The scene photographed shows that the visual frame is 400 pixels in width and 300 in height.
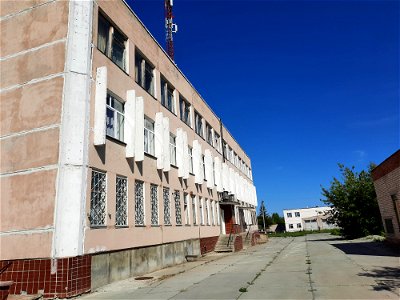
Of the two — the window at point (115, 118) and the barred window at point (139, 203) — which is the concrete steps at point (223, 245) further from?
the window at point (115, 118)

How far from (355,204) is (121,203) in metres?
27.8

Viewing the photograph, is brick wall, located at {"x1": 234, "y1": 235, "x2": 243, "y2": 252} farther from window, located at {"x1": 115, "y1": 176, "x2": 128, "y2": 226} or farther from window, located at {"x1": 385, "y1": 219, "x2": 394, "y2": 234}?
window, located at {"x1": 115, "y1": 176, "x2": 128, "y2": 226}

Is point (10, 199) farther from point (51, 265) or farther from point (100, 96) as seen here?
point (100, 96)

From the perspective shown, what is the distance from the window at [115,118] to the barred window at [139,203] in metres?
2.31

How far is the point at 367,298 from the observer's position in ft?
24.0

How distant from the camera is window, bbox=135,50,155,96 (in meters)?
16.7

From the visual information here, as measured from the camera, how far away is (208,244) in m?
23.8

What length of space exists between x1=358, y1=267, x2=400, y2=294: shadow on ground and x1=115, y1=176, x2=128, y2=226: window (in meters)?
8.51

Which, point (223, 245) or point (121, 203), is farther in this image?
point (223, 245)

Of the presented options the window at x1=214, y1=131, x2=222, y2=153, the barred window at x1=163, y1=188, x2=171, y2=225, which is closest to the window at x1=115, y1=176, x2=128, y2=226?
the barred window at x1=163, y1=188, x2=171, y2=225

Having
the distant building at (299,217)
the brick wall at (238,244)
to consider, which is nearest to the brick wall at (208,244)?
the brick wall at (238,244)

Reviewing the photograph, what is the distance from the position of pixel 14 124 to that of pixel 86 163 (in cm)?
319

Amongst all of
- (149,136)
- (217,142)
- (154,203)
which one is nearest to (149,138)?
(149,136)

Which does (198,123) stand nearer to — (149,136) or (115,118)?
(149,136)
